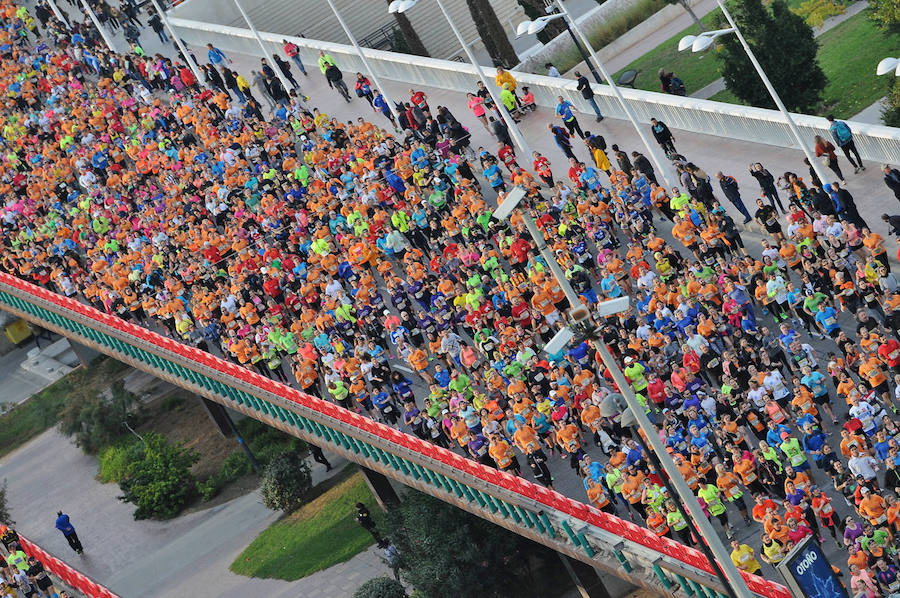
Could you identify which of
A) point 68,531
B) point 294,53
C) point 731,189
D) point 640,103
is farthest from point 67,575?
point 294,53

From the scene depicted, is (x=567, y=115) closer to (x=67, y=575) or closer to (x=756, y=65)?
(x=756, y=65)

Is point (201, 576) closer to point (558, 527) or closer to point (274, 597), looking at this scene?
point (274, 597)

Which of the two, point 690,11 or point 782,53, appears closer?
point 782,53

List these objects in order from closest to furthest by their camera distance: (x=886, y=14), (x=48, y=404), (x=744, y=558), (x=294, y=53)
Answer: (x=744, y=558)
(x=886, y=14)
(x=294, y=53)
(x=48, y=404)

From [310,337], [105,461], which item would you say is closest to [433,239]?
[310,337]

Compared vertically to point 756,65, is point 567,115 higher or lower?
lower

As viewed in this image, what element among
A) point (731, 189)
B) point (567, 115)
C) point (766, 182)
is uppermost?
point (567, 115)

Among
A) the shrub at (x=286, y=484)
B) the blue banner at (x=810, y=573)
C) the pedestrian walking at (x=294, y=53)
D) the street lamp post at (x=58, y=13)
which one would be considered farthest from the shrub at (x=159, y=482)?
the blue banner at (x=810, y=573)

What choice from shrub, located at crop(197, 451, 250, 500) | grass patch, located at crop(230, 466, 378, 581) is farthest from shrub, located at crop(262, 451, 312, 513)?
shrub, located at crop(197, 451, 250, 500)
